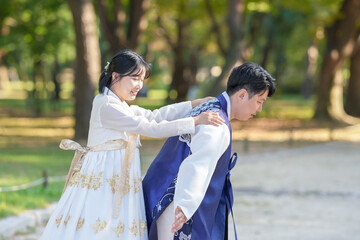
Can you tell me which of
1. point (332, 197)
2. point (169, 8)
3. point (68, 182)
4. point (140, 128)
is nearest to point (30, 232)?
point (68, 182)

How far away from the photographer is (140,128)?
12.6 ft

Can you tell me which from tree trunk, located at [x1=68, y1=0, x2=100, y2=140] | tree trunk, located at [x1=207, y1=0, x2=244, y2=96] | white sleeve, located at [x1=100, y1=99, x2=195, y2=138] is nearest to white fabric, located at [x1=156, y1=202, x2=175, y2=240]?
white sleeve, located at [x1=100, y1=99, x2=195, y2=138]

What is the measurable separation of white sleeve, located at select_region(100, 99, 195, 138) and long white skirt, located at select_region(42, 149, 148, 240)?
0.66ft

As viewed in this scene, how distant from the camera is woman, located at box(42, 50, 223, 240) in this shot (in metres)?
3.86

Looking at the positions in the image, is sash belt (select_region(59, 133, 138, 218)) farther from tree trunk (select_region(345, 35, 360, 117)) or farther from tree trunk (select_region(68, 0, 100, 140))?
tree trunk (select_region(345, 35, 360, 117))

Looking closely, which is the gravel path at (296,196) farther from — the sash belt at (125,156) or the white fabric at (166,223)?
the white fabric at (166,223)

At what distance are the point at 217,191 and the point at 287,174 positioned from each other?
29.7 feet

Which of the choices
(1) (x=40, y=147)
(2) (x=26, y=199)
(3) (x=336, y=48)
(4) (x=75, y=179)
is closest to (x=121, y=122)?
(4) (x=75, y=179)

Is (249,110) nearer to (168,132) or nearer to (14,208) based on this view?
(168,132)

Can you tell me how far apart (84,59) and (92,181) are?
12.9m

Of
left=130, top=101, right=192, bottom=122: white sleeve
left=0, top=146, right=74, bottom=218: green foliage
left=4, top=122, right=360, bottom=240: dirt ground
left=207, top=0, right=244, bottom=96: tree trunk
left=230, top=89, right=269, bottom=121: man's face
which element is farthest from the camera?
left=207, top=0, right=244, bottom=96: tree trunk

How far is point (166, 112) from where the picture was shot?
4.25m

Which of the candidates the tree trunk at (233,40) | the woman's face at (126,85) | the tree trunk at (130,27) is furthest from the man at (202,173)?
the tree trunk at (130,27)

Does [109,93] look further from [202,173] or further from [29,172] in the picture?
[29,172]
